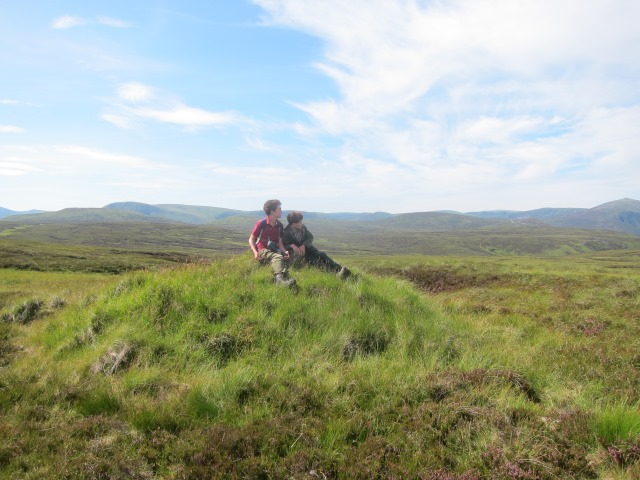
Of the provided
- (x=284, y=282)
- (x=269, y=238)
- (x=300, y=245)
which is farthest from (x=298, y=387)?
(x=300, y=245)

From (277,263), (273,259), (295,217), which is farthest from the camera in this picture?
(295,217)

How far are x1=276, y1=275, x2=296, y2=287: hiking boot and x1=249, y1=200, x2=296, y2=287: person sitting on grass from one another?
3.54 feet

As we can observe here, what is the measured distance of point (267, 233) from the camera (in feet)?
41.6

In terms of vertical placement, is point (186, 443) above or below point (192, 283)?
below

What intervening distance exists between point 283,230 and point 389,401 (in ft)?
27.6

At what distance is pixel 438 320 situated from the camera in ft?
32.1

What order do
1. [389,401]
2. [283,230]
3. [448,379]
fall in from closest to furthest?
[389,401] < [448,379] < [283,230]

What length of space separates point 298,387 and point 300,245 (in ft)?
24.9

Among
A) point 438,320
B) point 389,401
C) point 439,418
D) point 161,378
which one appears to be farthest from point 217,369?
point 438,320

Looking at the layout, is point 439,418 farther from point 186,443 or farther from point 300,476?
point 186,443

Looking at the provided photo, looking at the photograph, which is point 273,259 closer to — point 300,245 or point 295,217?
point 300,245

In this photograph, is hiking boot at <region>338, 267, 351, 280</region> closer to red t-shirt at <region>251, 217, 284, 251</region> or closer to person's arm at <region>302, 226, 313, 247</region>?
person's arm at <region>302, 226, 313, 247</region>

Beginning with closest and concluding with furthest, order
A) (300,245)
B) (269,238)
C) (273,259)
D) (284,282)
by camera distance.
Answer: (284,282), (273,259), (269,238), (300,245)

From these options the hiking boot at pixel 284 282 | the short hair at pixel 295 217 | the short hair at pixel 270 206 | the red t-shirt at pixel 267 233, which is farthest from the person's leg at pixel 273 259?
→ the short hair at pixel 295 217
